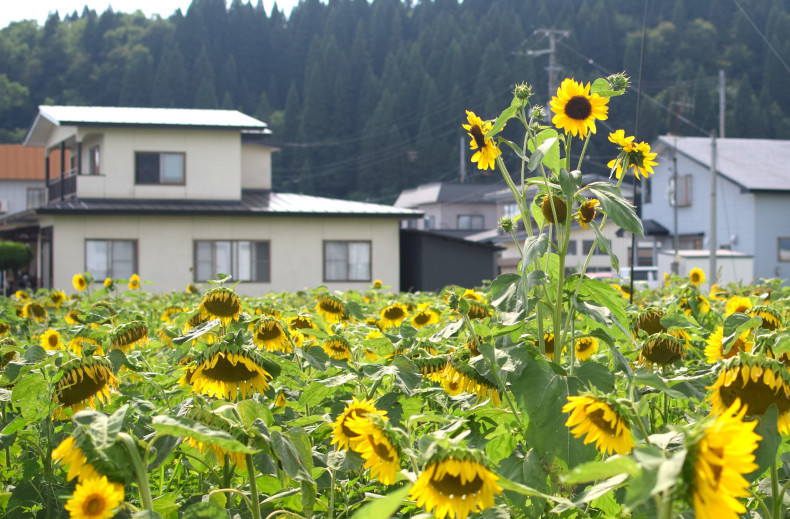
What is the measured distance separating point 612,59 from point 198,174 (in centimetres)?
5273

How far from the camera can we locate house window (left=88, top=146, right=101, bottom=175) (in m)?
22.4

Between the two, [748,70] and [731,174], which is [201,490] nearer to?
[731,174]

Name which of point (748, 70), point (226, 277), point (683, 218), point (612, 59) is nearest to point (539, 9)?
point (612, 59)

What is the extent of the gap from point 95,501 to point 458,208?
175ft

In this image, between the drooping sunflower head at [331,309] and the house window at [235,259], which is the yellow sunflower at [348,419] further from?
the house window at [235,259]

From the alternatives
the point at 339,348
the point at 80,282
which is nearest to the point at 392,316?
the point at 339,348

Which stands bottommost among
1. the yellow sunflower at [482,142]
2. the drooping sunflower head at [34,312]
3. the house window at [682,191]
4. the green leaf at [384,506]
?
the drooping sunflower head at [34,312]

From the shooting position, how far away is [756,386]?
1369mm

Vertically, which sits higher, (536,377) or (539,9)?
(539,9)

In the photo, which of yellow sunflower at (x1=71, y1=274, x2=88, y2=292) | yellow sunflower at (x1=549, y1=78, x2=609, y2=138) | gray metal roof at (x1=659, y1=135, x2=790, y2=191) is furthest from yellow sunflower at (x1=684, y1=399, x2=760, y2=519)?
gray metal roof at (x1=659, y1=135, x2=790, y2=191)

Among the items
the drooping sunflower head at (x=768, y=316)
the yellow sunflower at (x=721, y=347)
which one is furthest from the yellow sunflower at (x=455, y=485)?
the drooping sunflower head at (x=768, y=316)

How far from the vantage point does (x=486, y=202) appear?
54156 millimetres

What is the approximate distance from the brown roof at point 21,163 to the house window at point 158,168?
30.2 m

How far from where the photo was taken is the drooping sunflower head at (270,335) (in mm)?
2408
